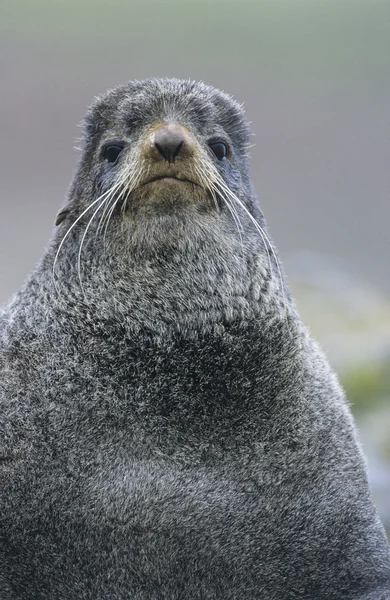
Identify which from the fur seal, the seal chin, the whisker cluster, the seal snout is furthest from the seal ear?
the seal snout

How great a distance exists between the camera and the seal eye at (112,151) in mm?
4887

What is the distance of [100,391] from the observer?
4.54 meters

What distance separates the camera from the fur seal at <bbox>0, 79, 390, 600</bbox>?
175 inches

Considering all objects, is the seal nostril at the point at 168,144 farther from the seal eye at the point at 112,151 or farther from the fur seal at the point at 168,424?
the seal eye at the point at 112,151

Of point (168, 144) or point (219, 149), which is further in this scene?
point (219, 149)

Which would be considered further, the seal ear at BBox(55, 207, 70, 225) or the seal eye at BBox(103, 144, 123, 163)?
the seal ear at BBox(55, 207, 70, 225)

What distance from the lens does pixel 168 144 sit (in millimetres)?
4410

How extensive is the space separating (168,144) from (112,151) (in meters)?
0.58

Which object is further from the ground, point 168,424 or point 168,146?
point 168,146

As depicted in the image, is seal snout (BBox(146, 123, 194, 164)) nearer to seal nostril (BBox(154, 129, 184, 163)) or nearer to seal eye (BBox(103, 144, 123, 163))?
seal nostril (BBox(154, 129, 184, 163))

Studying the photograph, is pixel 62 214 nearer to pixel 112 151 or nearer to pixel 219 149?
pixel 112 151

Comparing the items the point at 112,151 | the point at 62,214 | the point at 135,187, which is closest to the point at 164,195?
the point at 135,187

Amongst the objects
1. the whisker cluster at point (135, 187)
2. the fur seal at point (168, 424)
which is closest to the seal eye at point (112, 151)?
the fur seal at point (168, 424)

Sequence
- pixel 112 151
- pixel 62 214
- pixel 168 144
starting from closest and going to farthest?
pixel 168 144
pixel 112 151
pixel 62 214
